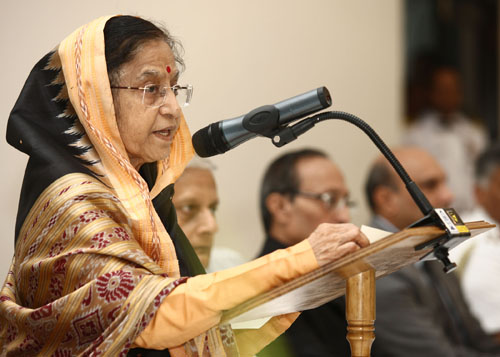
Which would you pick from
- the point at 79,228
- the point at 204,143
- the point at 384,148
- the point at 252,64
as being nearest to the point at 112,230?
the point at 79,228

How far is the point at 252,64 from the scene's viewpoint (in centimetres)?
311

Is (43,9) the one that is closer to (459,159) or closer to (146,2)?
(146,2)

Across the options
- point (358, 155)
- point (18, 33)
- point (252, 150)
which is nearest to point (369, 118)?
point (358, 155)

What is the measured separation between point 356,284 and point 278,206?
1.56 m

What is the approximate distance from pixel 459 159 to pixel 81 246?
5.51m

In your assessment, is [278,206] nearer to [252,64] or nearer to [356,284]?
[252,64]

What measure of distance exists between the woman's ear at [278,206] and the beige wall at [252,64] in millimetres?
68

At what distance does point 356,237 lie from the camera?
1.68 metres

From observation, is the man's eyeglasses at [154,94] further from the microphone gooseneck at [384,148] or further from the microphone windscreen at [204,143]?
the microphone gooseneck at [384,148]

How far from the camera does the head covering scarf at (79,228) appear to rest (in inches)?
67.0

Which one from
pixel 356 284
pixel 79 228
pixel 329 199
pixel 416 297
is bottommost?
pixel 416 297

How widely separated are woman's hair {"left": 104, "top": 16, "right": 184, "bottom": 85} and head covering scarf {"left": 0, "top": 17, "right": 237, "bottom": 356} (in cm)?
4

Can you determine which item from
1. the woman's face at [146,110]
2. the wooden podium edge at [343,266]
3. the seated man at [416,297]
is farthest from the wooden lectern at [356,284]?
the seated man at [416,297]

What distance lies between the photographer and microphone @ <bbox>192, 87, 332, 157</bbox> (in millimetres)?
1745
